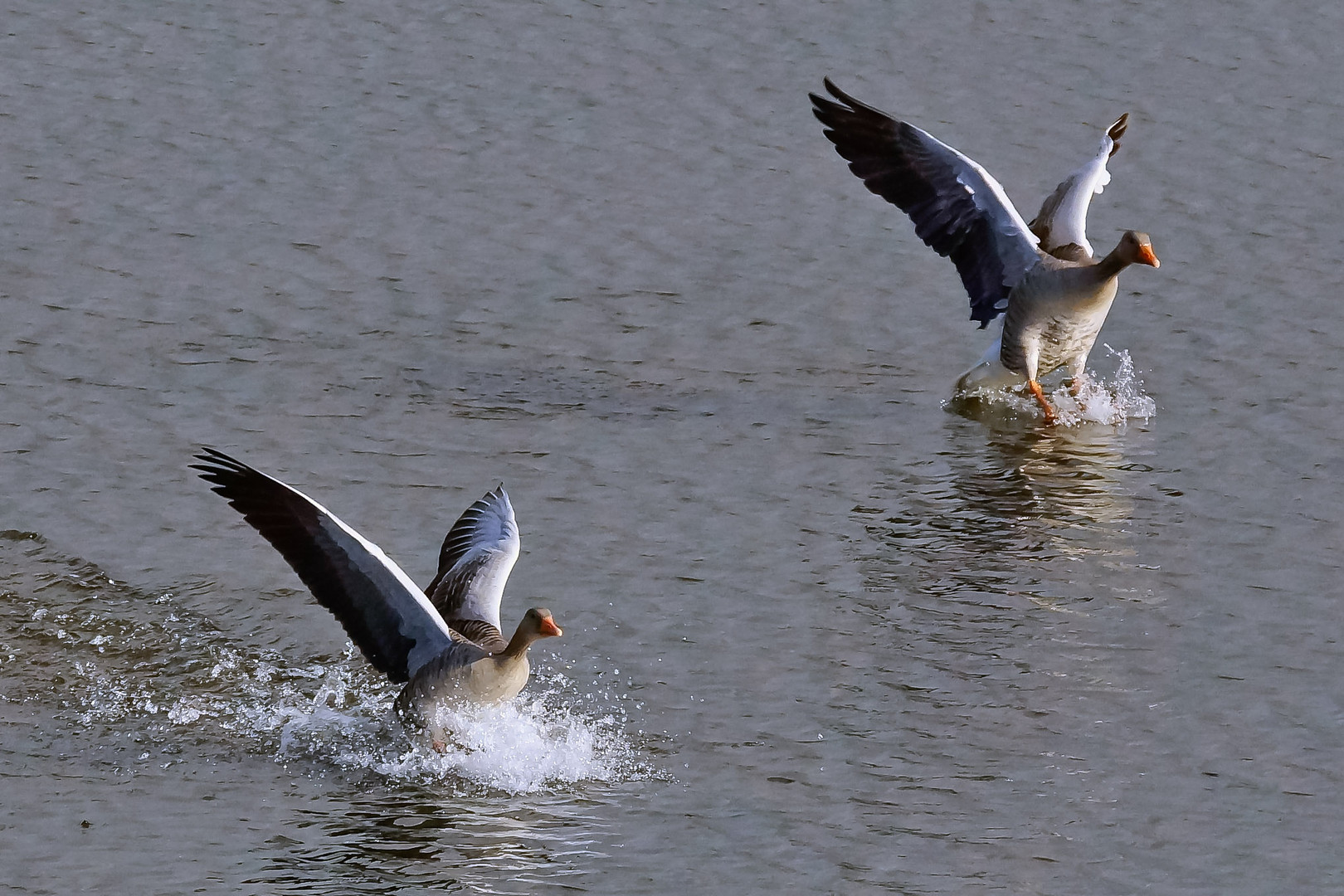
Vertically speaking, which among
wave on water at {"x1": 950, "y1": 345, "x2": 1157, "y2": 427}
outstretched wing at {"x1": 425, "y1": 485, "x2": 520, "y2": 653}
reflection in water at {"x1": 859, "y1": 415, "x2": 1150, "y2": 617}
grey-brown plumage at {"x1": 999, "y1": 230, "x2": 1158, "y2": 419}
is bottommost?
outstretched wing at {"x1": 425, "y1": 485, "x2": 520, "y2": 653}

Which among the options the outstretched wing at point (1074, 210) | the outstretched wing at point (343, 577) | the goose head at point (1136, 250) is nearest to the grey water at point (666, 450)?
the outstretched wing at point (343, 577)

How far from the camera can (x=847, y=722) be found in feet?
31.4

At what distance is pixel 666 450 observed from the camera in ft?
41.4

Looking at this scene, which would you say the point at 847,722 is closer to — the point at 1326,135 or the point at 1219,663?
the point at 1219,663

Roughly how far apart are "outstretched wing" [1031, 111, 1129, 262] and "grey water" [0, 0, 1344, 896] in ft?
3.06

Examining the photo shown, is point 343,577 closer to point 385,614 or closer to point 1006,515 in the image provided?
point 385,614

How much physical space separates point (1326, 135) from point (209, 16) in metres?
9.80

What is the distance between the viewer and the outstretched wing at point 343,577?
9.13 metres

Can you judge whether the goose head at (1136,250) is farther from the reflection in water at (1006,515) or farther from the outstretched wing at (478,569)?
the outstretched wing at (478,569)

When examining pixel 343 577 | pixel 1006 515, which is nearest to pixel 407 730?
pixel 343 577

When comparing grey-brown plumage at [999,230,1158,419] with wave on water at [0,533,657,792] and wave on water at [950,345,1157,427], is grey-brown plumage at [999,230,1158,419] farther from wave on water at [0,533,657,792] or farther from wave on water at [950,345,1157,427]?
wave on water at [0,533,657,792]

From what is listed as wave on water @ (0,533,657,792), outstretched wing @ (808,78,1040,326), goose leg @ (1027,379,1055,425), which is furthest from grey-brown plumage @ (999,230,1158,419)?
wave on water @ (0,533,657,792)

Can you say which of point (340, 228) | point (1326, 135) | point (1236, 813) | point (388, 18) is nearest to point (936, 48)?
point (1326, 135)

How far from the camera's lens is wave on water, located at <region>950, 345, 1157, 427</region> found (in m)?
13.5
